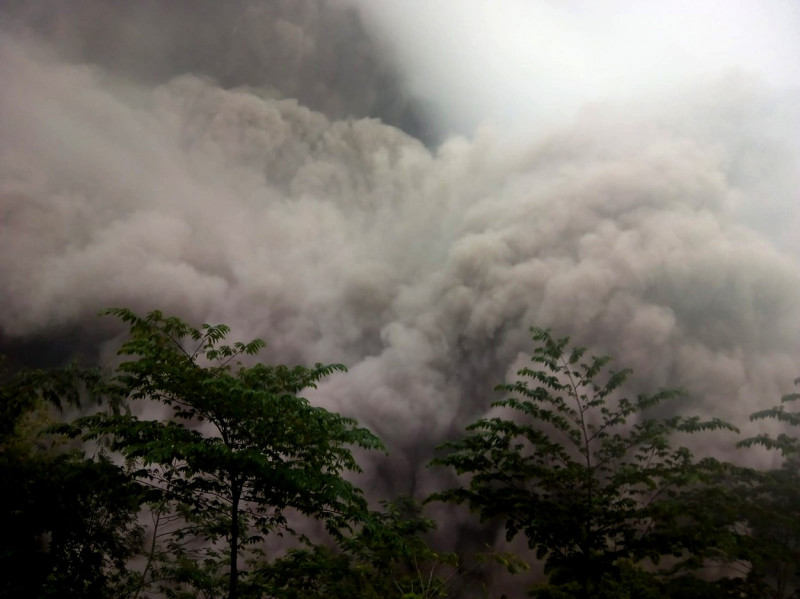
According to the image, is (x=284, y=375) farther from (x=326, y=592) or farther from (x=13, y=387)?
(x=13, y=387)

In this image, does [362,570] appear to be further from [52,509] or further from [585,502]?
[52,509]

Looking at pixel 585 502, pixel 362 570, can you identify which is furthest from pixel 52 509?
pixel 585 502

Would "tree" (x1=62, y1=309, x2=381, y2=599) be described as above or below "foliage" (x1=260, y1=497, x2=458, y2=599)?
above

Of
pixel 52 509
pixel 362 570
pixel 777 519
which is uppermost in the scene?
pixel 52 509

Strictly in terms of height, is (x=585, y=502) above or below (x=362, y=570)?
above

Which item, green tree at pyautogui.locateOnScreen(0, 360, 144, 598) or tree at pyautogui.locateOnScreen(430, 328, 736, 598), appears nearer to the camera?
green tree at pyautogui.locateOnScreen(0, 360, 144, 598)

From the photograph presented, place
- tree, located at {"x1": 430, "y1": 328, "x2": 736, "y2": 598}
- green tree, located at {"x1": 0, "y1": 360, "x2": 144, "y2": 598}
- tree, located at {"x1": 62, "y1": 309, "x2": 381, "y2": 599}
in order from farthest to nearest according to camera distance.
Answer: tree, located at {"x1": 430, "y1": 328, "x2": 736, "y2": 598}, green tree, located at {"x1": 0, "y1": 360, "x2": 144, "y2": 598}, tree, located at {"x1": 62, "y1": 309, "x2": 381, "y2": 599}

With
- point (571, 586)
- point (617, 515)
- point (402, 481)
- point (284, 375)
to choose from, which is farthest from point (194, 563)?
point (402, 481)

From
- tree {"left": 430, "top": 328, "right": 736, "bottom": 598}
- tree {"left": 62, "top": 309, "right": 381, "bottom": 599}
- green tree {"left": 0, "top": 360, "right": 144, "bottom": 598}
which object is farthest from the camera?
tree {"left": 430, "top": 328, "right": 736, "bottom": 598}

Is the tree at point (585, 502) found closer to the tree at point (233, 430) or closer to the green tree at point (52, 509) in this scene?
the tree at point (233, 430)

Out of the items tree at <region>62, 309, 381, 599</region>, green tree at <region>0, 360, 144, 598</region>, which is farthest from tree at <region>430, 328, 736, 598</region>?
green tree at <region>0, 360, 144, 598</region>

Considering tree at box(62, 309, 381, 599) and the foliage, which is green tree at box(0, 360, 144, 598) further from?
the foliage

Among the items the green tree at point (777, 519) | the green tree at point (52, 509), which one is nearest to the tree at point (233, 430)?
the green tree at point (52, 509)

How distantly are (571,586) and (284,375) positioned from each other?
4.59 metres
